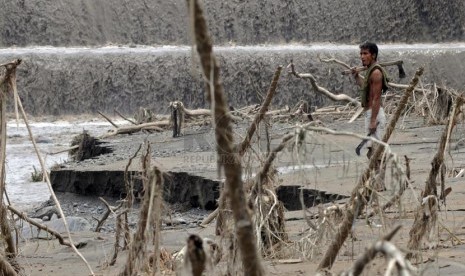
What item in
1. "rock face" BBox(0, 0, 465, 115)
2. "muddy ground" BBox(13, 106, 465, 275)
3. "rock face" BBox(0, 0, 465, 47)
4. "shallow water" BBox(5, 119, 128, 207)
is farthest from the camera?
"rock face" BBox(0, 0, 465, 47)

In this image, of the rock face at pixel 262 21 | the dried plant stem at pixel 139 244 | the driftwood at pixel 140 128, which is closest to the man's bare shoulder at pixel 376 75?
the dried plant stem at pixel 139 244

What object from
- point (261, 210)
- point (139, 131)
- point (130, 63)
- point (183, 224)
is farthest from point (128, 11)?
point (261, 210)

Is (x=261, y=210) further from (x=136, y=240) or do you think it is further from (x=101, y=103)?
(x=101, y=103)

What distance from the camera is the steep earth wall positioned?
3366 centimetres

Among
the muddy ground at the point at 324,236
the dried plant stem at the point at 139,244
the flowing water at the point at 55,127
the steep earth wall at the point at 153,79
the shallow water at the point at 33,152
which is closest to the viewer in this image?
the dried plant stem at the point at 139,244

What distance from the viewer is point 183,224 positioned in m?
10.1

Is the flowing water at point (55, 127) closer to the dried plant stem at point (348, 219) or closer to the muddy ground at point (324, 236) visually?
the muddy ground at point (324, 236)

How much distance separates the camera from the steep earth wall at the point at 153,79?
33.7 meters

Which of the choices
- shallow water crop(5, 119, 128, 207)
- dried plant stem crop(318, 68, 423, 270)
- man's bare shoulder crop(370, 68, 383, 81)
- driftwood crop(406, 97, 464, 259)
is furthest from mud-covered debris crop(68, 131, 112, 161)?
dried plant stem crop(318, 68, 423, 270)

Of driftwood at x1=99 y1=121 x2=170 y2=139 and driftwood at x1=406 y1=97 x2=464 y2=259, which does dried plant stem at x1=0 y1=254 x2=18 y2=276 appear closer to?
driftwood at x1=406 y1=97 x2=464 y2=259

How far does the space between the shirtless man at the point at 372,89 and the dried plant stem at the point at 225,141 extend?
6.34m

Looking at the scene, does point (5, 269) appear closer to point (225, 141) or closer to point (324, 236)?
point (324, 236)

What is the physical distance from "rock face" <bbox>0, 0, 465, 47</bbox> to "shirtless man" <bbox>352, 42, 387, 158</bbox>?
3004 centimetres

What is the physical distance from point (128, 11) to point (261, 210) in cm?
3498
